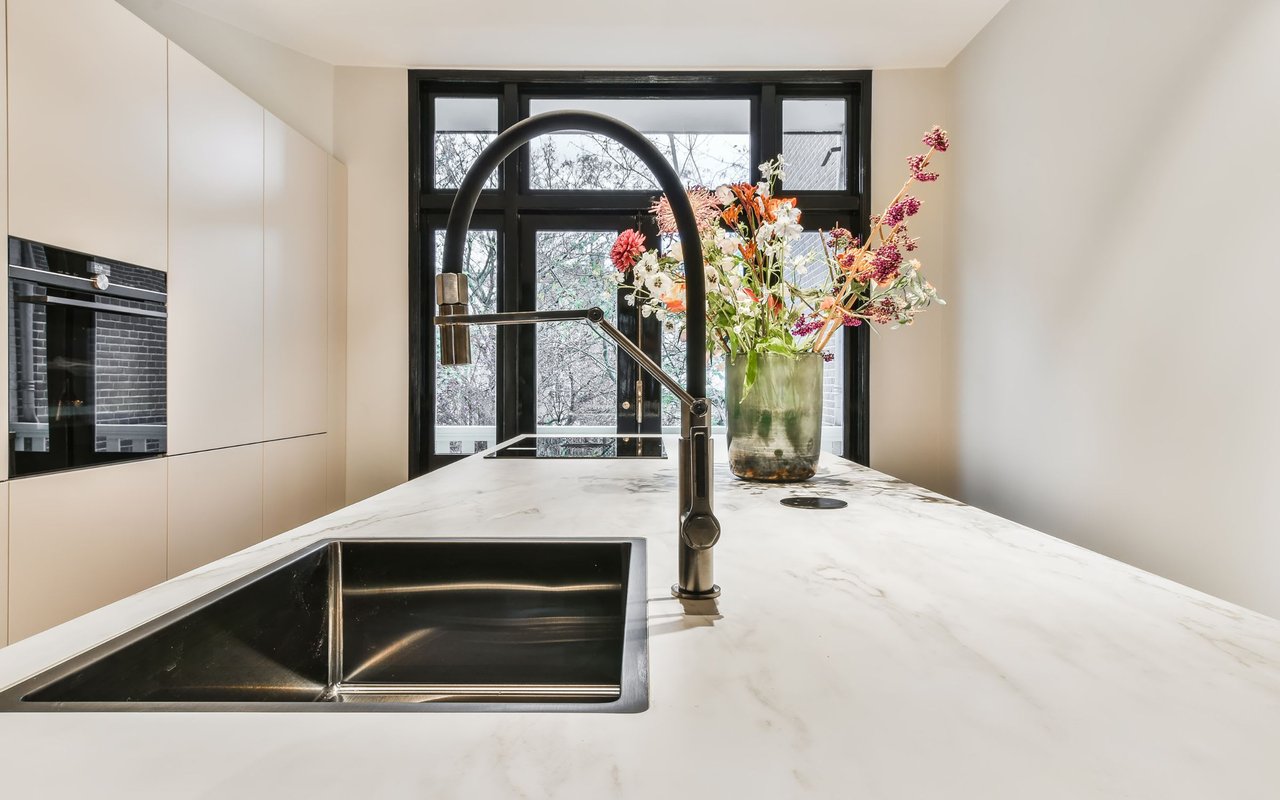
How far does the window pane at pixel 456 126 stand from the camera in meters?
3.56

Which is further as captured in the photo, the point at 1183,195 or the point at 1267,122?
the point at 1183,195

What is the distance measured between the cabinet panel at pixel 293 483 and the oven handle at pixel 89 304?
816 mm

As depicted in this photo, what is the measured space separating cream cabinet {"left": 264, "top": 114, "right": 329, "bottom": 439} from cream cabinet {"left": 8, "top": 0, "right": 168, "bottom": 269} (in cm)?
64

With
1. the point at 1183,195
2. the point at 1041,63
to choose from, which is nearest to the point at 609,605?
the point at 1183,195

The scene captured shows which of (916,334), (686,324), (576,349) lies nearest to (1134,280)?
(916,334)

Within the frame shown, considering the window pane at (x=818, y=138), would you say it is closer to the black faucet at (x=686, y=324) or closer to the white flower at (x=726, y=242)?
the white flower at (x=726, y=242)

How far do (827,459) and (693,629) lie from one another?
51.7 inches

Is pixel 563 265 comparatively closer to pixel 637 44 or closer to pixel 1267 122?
pixel 637 44

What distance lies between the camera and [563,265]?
353cm

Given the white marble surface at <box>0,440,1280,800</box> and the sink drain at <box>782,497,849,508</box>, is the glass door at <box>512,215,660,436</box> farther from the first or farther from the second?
the white marble surface at <box>0,440,1280,800</box>

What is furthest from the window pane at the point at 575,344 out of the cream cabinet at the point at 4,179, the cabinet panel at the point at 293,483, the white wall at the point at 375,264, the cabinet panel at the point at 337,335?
the cream cabinet at the point at 4,179

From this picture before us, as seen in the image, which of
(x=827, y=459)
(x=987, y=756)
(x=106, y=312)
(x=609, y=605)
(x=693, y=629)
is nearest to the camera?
(x=987, y=756)

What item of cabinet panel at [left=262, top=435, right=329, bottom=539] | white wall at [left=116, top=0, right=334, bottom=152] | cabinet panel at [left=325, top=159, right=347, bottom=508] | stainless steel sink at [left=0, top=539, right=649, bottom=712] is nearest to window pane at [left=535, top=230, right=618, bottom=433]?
cabinet panel at [left=325, top=159, right=347, bottom=508]

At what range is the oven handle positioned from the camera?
1.68 metres
